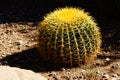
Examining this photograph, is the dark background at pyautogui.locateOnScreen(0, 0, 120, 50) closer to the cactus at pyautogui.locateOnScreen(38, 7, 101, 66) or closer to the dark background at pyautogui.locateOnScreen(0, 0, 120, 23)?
the dark background at pyautogui.locateOnScreen(0, 0, 120, 23)

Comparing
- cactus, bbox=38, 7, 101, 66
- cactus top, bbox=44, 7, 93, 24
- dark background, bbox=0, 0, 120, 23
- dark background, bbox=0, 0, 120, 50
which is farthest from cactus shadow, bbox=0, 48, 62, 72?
dark background, bbox=0, 0, 120, 23

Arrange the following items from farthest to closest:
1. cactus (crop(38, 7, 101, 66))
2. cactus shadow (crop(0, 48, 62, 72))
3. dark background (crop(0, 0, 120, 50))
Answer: dark background (crop(0, 0, 120, 50)) → cactus shadow (crop(0, 48, 62, 72)) → cactus (crop(38, 7, 101, 66))

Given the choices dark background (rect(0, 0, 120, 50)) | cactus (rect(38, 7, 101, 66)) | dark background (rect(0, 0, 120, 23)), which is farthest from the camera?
dark background (rect(0, 0, 120, 23))

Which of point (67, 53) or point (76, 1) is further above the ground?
point (76, 1)

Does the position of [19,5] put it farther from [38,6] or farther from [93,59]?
[93,59]

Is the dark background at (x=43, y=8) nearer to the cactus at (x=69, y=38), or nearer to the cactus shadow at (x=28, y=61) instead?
the cactus shadow at (x=28, y=61)

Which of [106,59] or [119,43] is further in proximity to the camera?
[119,43]

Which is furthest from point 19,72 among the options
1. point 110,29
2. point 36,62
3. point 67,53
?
point 110,29
